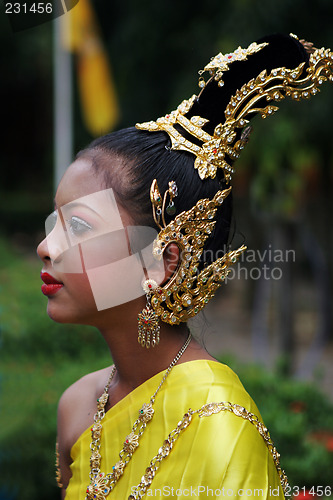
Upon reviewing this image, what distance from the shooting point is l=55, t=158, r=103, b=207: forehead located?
1749mm

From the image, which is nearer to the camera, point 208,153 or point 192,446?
point 192,446

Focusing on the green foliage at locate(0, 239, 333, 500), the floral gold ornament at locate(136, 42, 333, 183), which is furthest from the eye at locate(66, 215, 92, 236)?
the green foliage at locate(0, 239, 333, 500)

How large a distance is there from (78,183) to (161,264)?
0.33 meters

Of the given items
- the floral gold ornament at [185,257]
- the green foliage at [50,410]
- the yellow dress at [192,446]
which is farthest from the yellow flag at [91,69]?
the yellow dress at [192,446]

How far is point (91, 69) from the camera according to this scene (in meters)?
8.85

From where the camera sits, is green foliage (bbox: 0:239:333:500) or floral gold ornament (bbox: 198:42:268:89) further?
green foliage (bbox: 0:239:333:500)

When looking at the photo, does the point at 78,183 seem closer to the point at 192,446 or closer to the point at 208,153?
the point at 208,153

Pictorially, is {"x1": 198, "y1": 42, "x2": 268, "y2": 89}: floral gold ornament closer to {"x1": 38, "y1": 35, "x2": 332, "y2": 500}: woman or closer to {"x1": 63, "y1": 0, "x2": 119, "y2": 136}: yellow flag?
{"x1": 38, "y1": 35, "x2": 332, "y2": 500}: woman

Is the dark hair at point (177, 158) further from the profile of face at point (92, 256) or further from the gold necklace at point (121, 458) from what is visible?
the gold necklace at point (121, 458)

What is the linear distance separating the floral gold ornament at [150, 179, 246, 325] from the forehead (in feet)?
0.57

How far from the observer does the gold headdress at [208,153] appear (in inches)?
69.4

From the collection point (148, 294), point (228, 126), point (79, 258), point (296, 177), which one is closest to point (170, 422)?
point (148, 294)

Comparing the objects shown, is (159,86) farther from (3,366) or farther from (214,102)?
(214,102)

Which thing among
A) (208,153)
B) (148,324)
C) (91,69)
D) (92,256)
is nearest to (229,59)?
(208,153)
